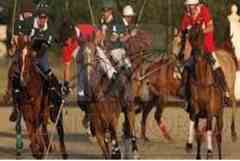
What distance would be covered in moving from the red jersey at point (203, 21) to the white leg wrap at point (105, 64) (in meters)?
0.79

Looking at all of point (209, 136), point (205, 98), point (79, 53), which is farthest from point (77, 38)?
point (209, 136)

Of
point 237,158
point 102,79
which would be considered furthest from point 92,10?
point 237,158

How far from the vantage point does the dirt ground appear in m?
21.0

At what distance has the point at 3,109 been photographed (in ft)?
68.6

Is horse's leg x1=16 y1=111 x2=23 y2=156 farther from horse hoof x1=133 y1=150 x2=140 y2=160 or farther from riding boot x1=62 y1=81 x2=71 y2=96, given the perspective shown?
horse hoof x1=133 y1=150 x2=140 y2=160

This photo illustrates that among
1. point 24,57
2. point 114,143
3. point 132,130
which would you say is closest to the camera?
point 24,57

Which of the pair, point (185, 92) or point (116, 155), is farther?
point (185, 92)

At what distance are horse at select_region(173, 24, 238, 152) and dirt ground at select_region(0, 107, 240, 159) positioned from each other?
6 centimetres

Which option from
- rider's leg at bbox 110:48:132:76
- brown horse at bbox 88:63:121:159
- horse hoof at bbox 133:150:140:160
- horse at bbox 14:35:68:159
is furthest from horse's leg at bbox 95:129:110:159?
rider's leg at bbox 110:48:132:76

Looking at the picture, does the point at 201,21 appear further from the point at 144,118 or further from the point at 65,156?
the point at 65,156

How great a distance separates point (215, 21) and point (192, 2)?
0.96 feet

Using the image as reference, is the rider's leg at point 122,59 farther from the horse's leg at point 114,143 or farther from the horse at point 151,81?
the horse's leg at point 114,143

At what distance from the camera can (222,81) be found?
2111 centimetres

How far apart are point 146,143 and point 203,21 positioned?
1.35 m
